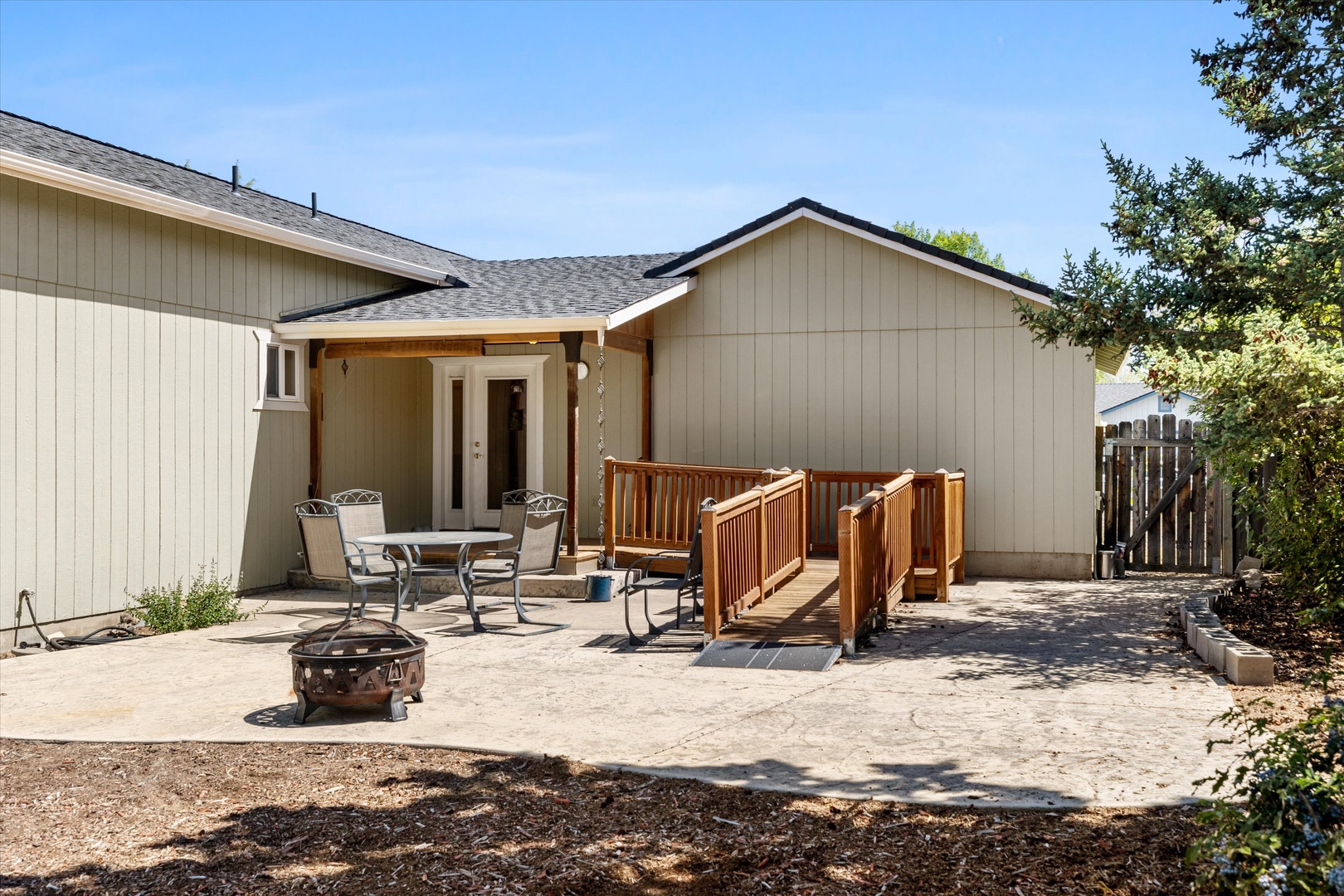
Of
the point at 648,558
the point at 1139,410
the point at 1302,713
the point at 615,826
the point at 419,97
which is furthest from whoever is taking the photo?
the point at 1139,410

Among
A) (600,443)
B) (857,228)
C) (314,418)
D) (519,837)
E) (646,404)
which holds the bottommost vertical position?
(519,837)

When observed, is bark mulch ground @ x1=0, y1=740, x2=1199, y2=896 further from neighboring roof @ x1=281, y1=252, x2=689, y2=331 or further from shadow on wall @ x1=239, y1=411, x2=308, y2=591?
neighboring roof @ x1=281, y1=252, x2=689, y2=331

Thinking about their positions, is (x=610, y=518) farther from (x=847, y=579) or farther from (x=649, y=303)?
(x=847, y=579)

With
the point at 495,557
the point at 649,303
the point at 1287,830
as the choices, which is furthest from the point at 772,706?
the point at 649,303

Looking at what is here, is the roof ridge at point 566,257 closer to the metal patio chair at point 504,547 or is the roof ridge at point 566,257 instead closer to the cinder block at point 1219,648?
the metal patio chair at point 504,547

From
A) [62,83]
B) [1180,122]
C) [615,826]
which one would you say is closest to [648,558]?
[615,826]

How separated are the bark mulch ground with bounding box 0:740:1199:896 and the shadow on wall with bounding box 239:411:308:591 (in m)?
6.17

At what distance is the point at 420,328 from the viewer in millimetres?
11344

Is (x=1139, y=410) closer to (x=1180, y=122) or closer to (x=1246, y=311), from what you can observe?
(x=1180, y=122)

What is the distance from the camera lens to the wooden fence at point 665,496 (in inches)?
431

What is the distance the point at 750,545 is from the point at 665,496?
9.48 ft

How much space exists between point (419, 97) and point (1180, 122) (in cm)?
1794

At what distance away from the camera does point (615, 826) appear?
162 inches

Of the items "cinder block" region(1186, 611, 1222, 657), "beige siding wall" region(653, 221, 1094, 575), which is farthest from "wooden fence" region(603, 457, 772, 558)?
"cinder block" region(1186, 611, 1222, 657)
